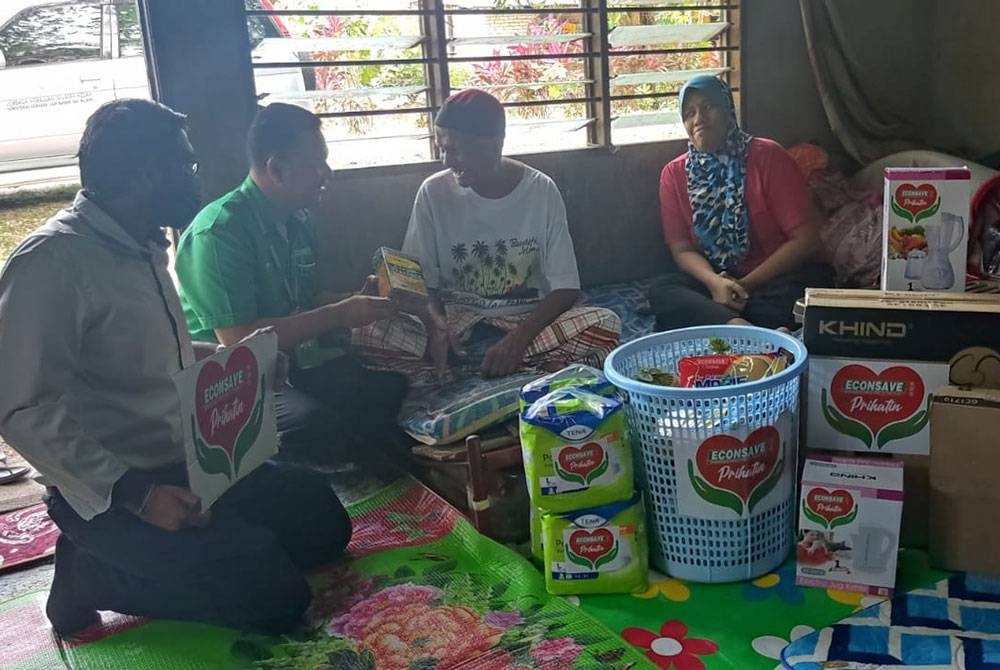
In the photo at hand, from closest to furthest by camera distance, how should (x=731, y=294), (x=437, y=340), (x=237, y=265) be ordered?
(x=237, y=265) → (x=437, y=340) → (x=731, y=294)

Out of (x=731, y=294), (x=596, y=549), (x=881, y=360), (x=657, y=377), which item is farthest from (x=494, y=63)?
(x=596, y=549)

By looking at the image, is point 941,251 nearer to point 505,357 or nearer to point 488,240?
point 505,357

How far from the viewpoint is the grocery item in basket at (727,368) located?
1556 mm

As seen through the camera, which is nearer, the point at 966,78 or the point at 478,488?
the point at 478,488

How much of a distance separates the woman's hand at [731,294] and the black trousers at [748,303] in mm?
17

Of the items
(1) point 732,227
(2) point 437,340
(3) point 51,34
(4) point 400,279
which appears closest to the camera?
(4) point 400,279

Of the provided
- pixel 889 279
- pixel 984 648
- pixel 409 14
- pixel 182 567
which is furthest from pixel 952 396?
pixel 409 14

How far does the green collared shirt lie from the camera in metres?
1.87

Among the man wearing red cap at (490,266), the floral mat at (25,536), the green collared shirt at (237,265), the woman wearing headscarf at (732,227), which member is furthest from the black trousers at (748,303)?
the floral mat at (25,536)

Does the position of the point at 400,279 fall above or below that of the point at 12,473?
above

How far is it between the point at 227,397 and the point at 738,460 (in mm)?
896

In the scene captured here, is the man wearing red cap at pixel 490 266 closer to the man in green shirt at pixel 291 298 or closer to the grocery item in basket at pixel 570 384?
the man in green shirt at pixel 291 298

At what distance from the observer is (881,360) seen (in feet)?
5.07

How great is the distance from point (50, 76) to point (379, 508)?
377 centimetres
